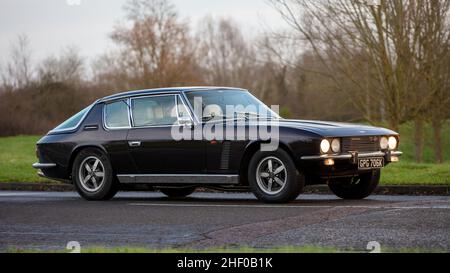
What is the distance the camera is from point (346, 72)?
2528 cm

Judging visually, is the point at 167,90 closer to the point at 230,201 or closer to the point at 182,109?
the point at 182,109

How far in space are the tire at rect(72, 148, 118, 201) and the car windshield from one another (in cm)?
166

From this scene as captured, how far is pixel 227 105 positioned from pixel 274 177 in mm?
1531

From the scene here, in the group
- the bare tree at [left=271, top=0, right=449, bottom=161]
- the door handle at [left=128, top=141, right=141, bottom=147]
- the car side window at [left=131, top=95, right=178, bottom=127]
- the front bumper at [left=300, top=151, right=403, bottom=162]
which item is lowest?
the front bumper at [left=300, top=151, right=403, bottom=162]

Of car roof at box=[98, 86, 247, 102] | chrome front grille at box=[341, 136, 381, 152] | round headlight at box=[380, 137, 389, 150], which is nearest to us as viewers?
chrome front grille at box=[341, 136, 381, 152]

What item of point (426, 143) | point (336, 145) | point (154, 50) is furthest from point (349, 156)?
point (154, 50)

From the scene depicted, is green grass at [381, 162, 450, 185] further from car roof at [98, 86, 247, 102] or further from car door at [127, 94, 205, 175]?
car door at [127, 94, 205, 175]

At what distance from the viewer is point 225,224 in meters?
8.52

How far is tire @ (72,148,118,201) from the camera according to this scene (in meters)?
12.0

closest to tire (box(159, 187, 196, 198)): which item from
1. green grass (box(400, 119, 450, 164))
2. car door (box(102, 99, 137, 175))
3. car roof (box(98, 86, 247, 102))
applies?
car door (box(102, 99, 137, 175))

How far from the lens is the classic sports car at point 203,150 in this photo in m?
10.3

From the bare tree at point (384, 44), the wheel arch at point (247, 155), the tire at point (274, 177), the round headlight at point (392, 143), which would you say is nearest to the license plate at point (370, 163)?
the round headlight at point (392, 143)
